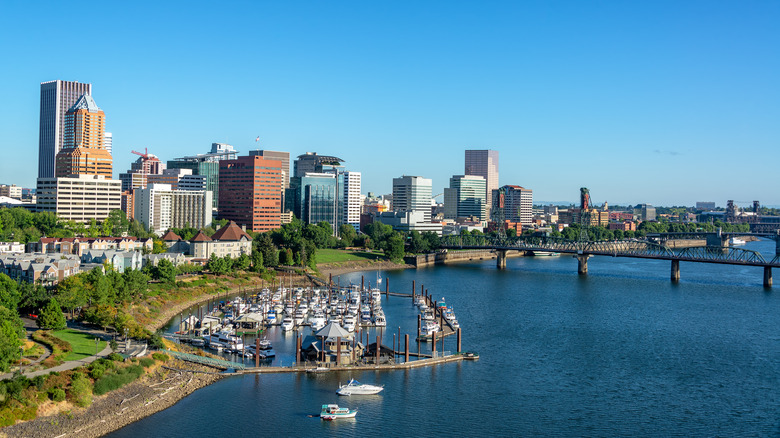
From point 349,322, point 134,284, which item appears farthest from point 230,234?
point 349,322

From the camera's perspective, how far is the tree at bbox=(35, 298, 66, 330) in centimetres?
4750

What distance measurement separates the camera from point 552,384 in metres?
44.3

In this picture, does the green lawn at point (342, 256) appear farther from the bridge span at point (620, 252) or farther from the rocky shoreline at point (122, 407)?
the rocky shoreline at point (122, 407)

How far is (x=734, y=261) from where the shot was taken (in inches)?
3893

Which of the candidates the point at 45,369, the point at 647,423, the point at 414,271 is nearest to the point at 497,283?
the point at 414,271

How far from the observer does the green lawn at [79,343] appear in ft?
138

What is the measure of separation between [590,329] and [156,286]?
41.6 metres

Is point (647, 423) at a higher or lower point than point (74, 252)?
lower

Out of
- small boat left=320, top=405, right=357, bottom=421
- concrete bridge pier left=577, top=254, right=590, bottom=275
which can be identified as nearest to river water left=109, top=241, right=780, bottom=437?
small boat left=320, top=405, right=357, bottom=421

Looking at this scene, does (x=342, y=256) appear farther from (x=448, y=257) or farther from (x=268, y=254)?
(x=268, y=254)

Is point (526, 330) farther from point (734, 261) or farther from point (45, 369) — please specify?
point (734, 261)

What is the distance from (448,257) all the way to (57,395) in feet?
344

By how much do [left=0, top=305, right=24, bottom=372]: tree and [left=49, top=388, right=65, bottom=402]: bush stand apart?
3.43 m

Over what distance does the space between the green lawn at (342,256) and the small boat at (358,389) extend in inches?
2742
